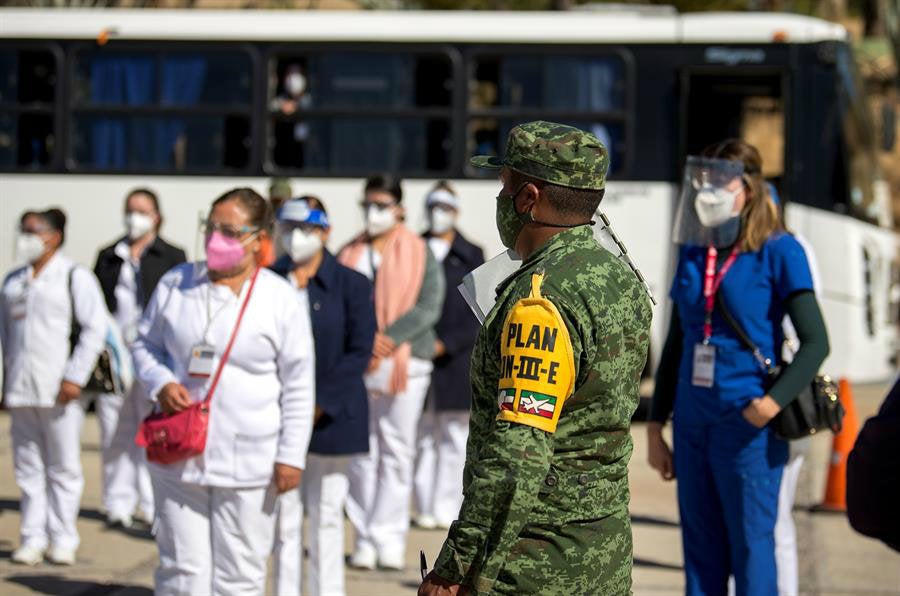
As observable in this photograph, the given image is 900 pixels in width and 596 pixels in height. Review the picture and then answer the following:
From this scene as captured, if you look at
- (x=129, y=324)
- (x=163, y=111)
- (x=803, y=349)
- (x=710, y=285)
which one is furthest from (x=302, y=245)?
(x=163, y=111)

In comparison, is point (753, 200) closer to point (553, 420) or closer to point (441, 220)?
point (553, 420)

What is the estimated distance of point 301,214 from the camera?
679 centimetres

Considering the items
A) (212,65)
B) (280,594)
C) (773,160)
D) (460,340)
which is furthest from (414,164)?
(773,160)

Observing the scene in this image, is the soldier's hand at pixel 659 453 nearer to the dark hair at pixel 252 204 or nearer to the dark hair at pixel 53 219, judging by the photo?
the dark hair at pixel 252 204

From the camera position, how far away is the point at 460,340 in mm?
9086

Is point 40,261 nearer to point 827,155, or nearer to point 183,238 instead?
point 183,238

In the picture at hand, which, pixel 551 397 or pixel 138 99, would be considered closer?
pixel 551 397

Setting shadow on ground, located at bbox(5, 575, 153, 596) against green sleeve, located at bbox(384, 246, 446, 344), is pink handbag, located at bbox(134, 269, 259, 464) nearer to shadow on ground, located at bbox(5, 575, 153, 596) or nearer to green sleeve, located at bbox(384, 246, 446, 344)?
shadow on ground, located at bbox(5, 575, 153, 596)

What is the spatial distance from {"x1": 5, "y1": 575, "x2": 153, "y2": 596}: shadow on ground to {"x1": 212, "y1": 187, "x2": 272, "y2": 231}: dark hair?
222cm

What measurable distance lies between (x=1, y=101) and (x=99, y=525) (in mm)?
6843

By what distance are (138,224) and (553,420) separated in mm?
6432

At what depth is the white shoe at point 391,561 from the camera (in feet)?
25.3

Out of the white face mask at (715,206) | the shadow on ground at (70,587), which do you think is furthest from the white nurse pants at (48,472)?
the white face mask at (715,206)

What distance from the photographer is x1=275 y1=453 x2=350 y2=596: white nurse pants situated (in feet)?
20.4
